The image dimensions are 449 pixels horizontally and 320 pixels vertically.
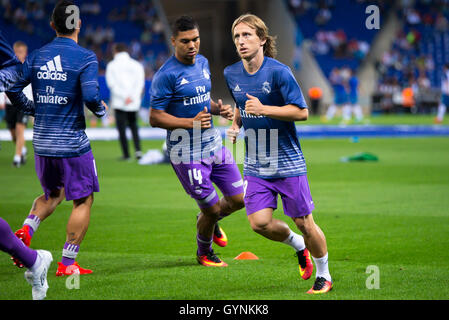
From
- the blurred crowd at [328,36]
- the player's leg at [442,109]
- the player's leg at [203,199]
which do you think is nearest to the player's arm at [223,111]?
the player's leg at [203,199]

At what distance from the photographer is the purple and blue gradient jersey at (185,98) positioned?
21.4 ft

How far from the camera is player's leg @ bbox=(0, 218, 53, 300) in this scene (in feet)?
16.7

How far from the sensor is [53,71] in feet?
20.2

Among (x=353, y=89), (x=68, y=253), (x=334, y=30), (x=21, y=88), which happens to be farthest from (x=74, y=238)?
(x=334, y=30)

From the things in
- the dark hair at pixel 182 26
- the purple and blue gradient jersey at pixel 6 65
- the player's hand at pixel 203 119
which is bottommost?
the player's hand at pixel 203 119

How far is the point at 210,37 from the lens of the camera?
143 ft

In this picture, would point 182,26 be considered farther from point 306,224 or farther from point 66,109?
point 306,224

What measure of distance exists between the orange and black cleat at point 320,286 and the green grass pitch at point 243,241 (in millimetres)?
88

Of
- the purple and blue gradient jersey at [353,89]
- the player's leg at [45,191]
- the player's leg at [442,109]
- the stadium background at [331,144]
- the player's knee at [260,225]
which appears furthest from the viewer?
the purple and blue gradient jersey at [353,89]

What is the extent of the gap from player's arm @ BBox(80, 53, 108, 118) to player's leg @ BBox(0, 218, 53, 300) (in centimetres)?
144

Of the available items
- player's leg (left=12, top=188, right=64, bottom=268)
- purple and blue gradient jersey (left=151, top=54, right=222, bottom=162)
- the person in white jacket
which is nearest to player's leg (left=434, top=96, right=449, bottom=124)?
the person in white jacket

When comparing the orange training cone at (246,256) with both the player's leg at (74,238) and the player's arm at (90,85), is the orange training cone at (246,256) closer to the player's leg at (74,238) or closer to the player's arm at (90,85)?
the player's leg at (74,238)

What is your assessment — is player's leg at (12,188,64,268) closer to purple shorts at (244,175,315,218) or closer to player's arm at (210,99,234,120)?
player's arm at (210,99,234,120)

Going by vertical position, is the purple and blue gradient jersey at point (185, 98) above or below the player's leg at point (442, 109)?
above
